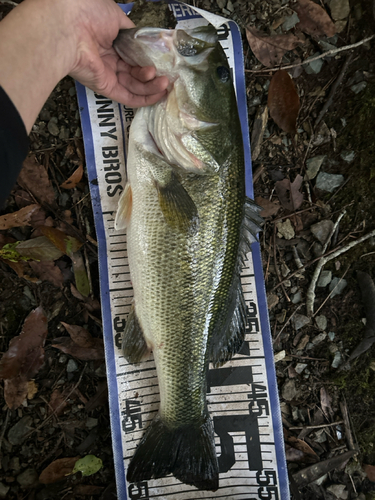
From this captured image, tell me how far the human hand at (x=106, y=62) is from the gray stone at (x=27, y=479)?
2.56 m

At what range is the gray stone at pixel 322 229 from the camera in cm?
259

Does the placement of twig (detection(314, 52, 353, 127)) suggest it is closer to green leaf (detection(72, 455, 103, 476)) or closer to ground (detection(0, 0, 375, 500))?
ground (detection(0, 0, 375, 500))

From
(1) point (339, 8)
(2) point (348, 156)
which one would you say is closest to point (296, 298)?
(2) point (348, 156)

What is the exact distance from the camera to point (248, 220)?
209 cm

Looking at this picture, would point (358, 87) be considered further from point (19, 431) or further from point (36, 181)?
point (19, 431)

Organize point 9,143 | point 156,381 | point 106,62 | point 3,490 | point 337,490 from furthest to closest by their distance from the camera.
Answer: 1. point 337,490
2. point 156,381
3. point 3,490
4. point 106,62
5. point 9,143

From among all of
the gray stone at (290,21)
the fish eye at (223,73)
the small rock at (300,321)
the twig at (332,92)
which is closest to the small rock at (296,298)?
the small rock at (300,321)

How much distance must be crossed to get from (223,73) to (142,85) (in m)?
0.49

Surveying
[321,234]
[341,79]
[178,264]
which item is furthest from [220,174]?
[341,79]

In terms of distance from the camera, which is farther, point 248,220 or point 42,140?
point 42,140

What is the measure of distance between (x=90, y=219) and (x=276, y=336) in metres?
1.64

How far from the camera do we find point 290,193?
2553mm

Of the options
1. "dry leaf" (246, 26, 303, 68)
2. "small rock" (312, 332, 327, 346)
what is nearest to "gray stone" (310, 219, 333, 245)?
"small rock" (312, 332, 327, 346)

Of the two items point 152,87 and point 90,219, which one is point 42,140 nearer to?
point 90,219
